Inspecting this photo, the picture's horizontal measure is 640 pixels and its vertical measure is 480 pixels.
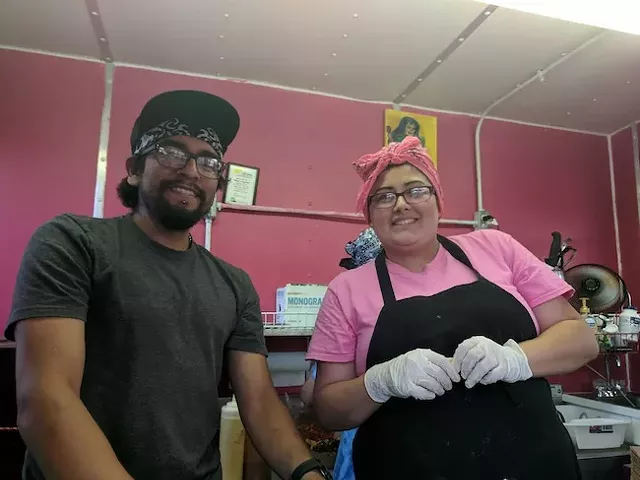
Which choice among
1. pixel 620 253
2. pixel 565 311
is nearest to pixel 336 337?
pixel 565 311

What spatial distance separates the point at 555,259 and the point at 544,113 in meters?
0.85

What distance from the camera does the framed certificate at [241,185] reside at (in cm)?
237

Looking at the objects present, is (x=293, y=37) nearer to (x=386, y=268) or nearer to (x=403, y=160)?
(x=403, y=160)

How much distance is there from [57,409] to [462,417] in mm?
822

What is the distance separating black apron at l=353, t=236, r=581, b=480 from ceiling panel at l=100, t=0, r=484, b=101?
4.00ft

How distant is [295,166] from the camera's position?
2.51m

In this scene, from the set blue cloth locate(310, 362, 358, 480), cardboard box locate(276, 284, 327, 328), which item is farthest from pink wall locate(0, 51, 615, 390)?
blue cloth locate(310, 362, 358, 480)

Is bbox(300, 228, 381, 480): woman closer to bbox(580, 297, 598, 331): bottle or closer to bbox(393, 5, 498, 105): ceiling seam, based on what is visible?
bbox(393, 5, 498, 105): ceiling seam

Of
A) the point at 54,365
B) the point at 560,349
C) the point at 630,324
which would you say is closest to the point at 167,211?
the point at 54,365

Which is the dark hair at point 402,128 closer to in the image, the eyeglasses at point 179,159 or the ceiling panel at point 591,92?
the ceiling panel at point 591,92

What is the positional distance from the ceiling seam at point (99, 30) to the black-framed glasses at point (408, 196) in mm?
1398

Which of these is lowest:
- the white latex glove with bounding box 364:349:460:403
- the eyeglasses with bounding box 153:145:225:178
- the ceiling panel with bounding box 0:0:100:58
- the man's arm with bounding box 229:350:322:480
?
the man's arm with bounding box 229:350:322:480

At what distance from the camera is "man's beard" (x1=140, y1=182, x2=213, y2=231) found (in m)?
1.20

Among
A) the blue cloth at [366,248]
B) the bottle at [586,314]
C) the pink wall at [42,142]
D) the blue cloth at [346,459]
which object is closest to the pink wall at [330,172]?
the pink wall at [42,142]
